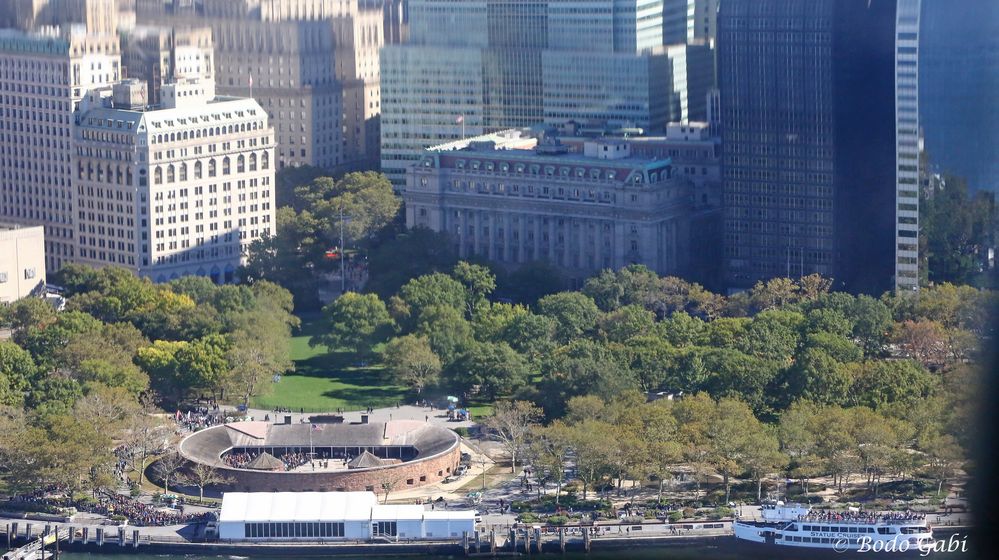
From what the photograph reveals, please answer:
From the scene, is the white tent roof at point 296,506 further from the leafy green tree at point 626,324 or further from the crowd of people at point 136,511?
the leafy green tree at point 626,324

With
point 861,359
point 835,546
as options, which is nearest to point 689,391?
point 861,359

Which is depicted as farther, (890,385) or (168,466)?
(890,385)

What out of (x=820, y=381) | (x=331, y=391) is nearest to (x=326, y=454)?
(x=331, y=391)

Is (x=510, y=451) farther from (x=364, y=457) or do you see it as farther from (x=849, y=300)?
(x=849, y=300)

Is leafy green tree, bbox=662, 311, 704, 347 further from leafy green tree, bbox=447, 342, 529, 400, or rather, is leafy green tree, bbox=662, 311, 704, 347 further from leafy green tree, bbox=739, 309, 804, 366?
leafy green tree, bbox=447, 342, 529, 400

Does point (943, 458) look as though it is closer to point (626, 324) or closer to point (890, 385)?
point (890, 385)

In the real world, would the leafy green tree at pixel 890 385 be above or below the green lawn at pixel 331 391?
above

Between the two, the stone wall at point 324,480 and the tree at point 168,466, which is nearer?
the stone wall at point 324,480

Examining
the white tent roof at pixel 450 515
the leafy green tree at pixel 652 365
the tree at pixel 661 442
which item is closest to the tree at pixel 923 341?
the leafy green tree at pixel 652 365
